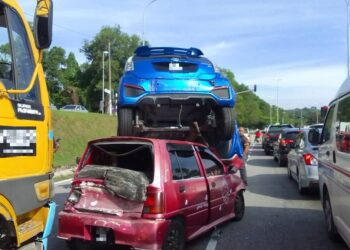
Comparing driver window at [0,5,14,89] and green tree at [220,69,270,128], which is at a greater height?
green tree at [220,69,270,128]

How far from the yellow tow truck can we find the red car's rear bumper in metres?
1.35

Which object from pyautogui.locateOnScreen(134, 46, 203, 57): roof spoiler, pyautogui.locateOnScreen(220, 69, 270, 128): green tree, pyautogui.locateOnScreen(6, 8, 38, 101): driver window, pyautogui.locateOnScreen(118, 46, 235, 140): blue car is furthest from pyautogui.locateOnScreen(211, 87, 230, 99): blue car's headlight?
pyautogui.locateOnScreen(220, 69, 270, 128): green tree

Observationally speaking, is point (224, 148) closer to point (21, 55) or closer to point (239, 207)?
point (239, 207)

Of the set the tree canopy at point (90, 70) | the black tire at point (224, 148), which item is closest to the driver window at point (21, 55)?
the black tire at point (224, 148)

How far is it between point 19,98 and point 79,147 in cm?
2282

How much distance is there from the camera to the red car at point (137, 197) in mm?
5707

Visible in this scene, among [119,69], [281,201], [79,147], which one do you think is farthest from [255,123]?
[281,201]

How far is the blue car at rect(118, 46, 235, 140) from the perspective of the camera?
26.7ft

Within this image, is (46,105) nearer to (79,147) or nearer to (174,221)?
(174,221)

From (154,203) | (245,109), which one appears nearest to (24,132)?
(154,203)

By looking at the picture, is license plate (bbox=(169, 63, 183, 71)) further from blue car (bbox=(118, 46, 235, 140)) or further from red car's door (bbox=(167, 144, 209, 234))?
red car's door (bbox=(167, 144, 209, 234))

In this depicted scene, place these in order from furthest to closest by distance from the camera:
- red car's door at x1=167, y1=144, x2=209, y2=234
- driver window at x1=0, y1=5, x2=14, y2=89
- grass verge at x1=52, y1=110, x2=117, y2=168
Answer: grass verge at x1=52, y1=110, x2=117, y2=168
red car's door at x1=167, y1=144, x2=209, y2=234
driver window at x1=0, y1=5, x2=14, y2=89

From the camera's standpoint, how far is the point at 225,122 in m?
8.55

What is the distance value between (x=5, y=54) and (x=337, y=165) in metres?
4.18
